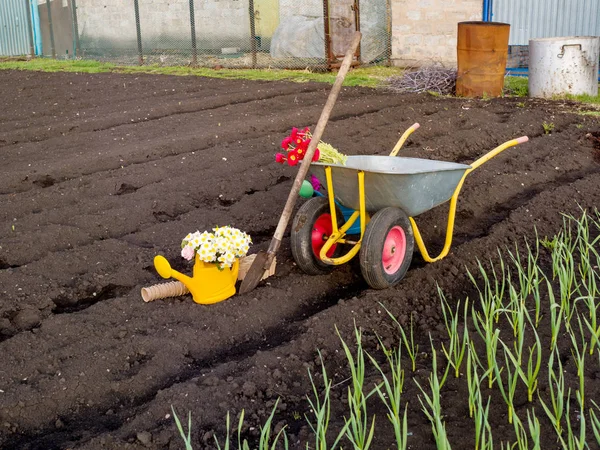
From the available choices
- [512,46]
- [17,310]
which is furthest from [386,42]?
[17,310]

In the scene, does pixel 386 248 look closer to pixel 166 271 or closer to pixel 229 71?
pixel 166 271

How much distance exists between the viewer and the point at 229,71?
1120 centimetres

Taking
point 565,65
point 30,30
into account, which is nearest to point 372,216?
point 565,65

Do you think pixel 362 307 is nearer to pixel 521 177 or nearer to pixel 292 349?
pixel 292 349

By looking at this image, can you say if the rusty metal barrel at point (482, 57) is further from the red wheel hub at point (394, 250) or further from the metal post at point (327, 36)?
the red wheel hub at point (394, 250)

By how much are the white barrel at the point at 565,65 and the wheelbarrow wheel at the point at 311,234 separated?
5225mm

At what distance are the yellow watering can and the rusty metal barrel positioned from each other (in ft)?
18.3

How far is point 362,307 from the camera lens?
335 cm

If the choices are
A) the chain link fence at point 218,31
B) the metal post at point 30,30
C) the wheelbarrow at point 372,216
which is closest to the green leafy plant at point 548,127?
the wheelbarrow at point 372,216

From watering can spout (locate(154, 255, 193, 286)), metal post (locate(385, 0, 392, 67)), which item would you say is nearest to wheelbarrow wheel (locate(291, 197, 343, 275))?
watering can spout (locate(154, 255, 193, 286))

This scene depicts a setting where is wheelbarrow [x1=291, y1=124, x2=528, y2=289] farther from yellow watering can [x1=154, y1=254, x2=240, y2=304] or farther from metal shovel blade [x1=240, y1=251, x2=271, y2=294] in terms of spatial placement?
yellow watering can [x1=154, y1=254, x2=240, y2=304]

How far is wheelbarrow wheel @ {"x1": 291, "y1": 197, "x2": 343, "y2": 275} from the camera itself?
354 cm

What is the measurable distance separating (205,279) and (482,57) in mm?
5734

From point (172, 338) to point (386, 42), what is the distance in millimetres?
9059
